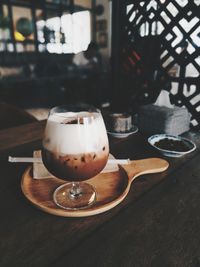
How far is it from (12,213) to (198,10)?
1.39 m

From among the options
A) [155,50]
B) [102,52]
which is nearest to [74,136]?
[155,50]

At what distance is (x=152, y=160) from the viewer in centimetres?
95

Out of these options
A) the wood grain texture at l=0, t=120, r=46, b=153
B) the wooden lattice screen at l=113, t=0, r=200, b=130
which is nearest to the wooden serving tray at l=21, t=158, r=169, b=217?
the wood grain texture at l=0, t=120, r=46, b=153

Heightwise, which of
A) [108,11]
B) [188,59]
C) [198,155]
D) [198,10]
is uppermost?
[108,11]

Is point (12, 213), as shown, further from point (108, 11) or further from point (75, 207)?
point (108, 11)

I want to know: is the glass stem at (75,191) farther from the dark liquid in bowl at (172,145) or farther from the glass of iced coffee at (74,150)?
the dark liquid in bowl at (172,145)

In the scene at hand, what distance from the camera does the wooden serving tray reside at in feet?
2.19

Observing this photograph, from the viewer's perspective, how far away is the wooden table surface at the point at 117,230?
0.54m

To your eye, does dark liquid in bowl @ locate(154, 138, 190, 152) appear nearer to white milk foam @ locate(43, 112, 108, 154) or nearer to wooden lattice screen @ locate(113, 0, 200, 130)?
wooden lattice screen @ locate(113, 0, 200, 130)


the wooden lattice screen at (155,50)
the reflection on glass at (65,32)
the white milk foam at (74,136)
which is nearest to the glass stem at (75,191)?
the white milk foam at (74,136)

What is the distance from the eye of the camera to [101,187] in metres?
0.80

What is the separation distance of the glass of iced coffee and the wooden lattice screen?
0.96m

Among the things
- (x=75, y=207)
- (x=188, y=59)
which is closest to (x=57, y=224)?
(x=75, y=207)

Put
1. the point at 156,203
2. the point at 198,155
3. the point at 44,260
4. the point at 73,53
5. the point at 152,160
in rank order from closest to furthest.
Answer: the point at 44,260 < the point at 156,203 < the point at 152,160 < the point at 198,155 < the point at 73,53
